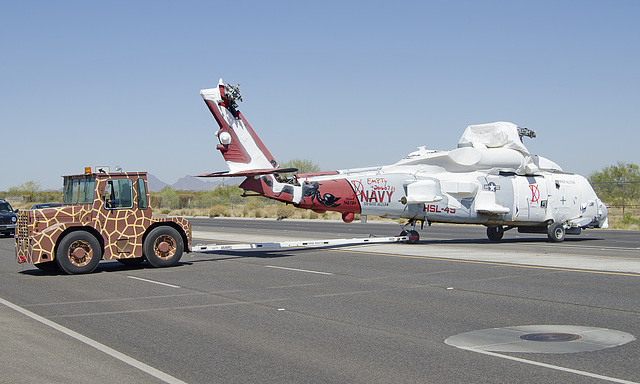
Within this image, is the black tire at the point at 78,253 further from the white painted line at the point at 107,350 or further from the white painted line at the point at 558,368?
the white painted line at the point at 558,368

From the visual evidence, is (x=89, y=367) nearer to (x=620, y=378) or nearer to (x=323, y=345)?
(x=323, y=345)

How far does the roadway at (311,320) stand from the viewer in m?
7.11

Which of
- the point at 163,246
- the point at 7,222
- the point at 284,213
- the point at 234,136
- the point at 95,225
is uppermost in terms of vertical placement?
the point at 234,136

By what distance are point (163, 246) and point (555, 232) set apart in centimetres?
1487

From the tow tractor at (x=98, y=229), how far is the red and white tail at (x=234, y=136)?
4.34 m

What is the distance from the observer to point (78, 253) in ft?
52.8

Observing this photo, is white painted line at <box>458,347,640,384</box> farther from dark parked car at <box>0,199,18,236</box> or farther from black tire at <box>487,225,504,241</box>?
dark parked car at <box>0,199,18,236</box>

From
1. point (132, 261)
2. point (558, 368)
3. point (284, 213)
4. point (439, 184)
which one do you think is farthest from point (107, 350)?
point (284, 213)

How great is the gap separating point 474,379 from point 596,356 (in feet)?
5.52

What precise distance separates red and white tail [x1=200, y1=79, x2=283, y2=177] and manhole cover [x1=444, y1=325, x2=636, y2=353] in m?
13.1

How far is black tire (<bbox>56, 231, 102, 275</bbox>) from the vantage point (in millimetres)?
15828

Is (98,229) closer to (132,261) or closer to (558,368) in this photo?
(132,261)

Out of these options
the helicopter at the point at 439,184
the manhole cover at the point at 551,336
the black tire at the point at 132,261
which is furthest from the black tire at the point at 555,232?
the manhole cover at the point at 551,336

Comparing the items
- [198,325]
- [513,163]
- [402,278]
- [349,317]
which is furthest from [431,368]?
[513,163]
